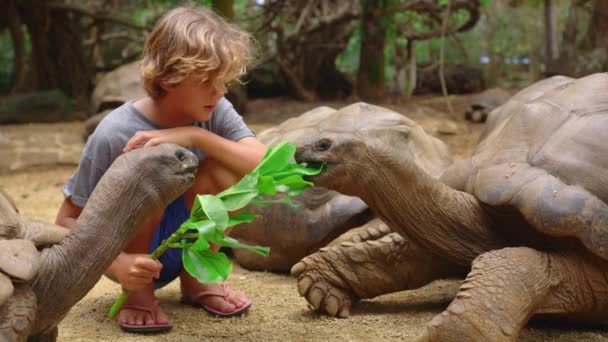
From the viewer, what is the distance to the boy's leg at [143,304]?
238 centimetres

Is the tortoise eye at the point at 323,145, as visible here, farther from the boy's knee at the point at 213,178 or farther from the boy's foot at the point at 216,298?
the boy's foot at the point at 216,298

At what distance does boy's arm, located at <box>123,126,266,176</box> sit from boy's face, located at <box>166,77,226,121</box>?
0.06 m

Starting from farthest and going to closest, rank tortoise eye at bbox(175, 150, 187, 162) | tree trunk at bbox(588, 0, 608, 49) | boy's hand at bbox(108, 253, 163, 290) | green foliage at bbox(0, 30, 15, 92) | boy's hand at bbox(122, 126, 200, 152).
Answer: green foliage at bbox(0, 30, 15, 92) → tree trunk at bbox(588, 0, 608, 49) → boy's hand at bbox(122, 126, 200, 152) → boy's hand at bbox(108, 253, 163, 290) → tortoise eye at bbox(175, 150, 187, 162)

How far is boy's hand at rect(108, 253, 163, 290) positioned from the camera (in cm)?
201

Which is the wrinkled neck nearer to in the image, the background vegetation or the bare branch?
the background vegetation

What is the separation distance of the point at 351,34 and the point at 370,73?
0.48 meters

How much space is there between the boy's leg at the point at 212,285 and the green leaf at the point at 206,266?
0.58m

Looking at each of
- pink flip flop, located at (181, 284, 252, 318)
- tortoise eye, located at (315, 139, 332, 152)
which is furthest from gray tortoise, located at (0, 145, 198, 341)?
pink flip flop, located at (181, 284, 252, 318)

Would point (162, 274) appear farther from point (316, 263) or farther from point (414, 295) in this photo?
Result: point (414, 295)

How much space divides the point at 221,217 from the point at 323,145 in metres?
0.53

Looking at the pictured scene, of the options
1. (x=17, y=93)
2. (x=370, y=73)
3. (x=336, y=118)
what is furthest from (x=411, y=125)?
(x=17, y=93)

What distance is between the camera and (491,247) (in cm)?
245

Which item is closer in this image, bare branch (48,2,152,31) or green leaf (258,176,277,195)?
green leaf (258,176,277,195)

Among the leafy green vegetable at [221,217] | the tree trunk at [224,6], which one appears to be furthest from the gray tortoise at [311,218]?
the tree trunk at [224,6]
